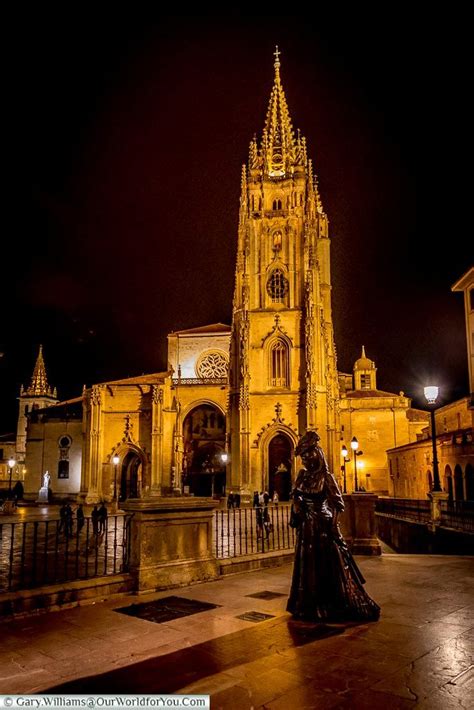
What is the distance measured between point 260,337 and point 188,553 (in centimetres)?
3092

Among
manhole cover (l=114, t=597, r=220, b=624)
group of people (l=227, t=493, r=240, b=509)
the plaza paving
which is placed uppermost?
the plaza paving

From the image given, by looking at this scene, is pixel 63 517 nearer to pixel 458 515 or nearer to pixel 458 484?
pixel 458 515

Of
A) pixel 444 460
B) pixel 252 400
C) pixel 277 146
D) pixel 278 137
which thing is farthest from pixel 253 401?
pixel 278 137

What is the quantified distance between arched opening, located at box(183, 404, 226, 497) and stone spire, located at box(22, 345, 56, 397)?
44.3m

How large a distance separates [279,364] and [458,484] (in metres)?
14.9

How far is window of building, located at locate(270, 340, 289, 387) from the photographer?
39.3 m

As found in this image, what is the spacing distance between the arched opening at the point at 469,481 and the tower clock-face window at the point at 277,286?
18.3 m

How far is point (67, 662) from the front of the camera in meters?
5.16

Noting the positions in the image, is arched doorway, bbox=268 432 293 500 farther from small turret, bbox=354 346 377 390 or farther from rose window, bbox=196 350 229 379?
small turret, bbox=354 346 377 390

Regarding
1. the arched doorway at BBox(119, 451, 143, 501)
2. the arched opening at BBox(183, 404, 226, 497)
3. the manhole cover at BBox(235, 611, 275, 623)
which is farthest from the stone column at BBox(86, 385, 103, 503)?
the manhole cover at BBox(235, 611, 275, 623)

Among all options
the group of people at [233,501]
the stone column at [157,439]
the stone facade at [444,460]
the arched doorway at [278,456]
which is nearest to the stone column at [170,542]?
the stone facade at [444,460]

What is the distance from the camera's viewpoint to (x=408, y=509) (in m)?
26.6

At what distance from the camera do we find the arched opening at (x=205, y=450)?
4744 centimetres

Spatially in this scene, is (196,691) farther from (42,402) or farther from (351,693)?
(42,402)
